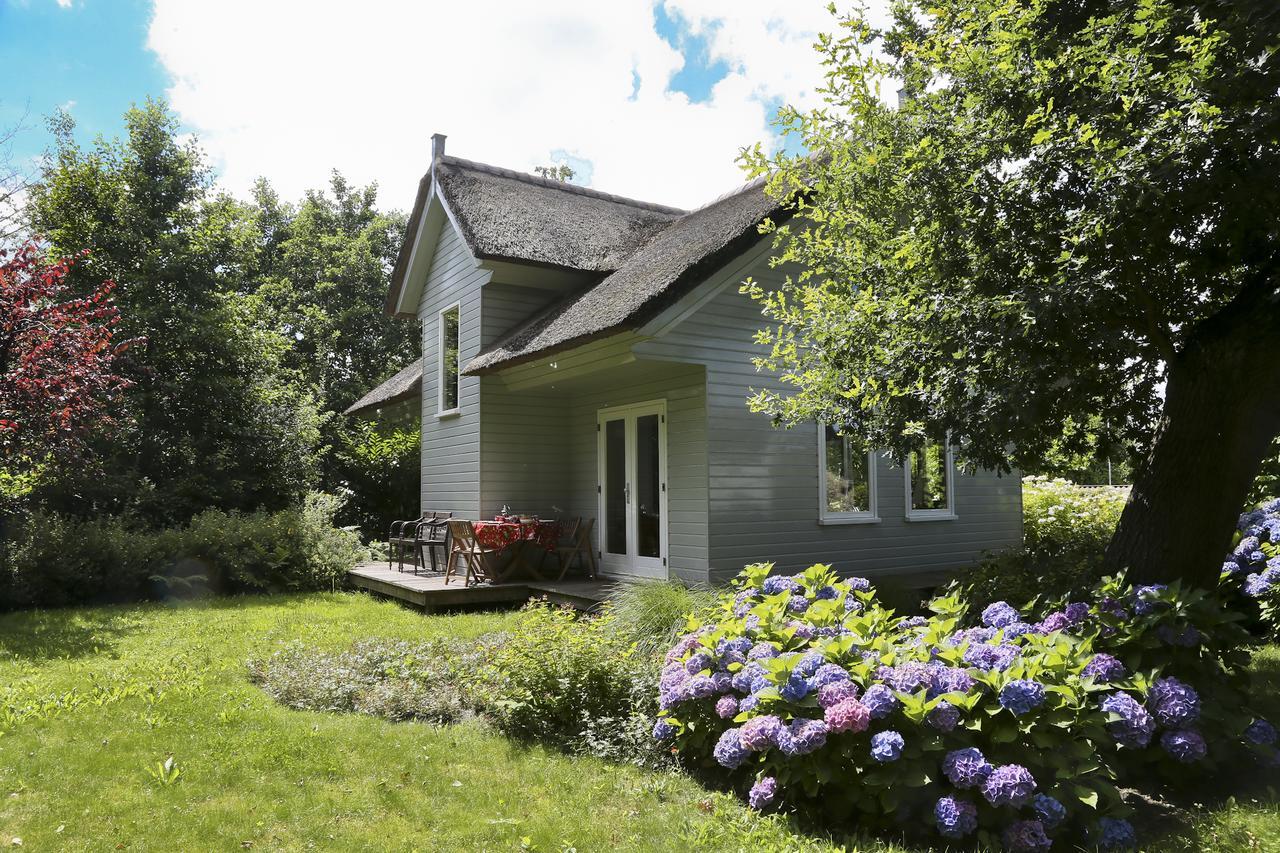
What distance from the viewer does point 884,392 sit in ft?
19.0

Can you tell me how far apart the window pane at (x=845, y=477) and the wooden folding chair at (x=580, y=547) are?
324 centimetres

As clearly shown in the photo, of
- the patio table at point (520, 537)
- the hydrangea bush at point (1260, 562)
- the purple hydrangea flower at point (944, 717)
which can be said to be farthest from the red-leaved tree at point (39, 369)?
the hydrangea bush at point (1260, 562)

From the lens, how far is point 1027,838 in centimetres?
317

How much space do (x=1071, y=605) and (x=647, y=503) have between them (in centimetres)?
629

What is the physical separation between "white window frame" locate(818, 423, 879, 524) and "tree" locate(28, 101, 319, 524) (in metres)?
10.5

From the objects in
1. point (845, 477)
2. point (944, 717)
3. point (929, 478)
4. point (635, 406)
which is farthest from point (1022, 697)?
point (929, 478)

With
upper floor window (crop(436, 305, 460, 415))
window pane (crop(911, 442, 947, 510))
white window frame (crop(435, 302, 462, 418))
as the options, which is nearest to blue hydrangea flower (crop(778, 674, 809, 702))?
window pane (crop(911, 442, 947, 510))

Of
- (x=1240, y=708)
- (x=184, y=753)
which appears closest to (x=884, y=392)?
→ (x=1240, y=708)

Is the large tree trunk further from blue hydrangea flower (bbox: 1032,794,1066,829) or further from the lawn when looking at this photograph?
blue hydrangea flower (bbox: 1032,794,1066,829)

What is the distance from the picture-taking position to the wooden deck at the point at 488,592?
9.45 m

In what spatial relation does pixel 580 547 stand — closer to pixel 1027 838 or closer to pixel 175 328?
pixel 1027 838

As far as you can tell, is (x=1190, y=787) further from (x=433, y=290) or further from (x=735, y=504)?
(x=433, y=290)

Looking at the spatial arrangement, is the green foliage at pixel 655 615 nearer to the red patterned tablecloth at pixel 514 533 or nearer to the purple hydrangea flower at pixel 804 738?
the purple hydrangea flower at pixel 804 738

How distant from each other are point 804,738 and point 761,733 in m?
0.23
